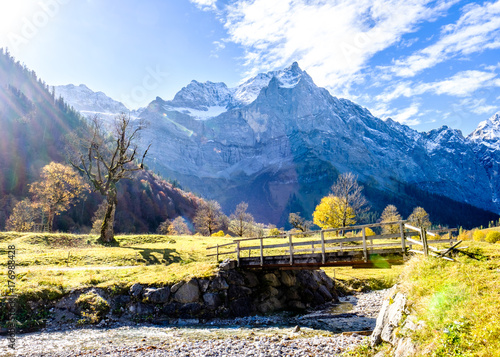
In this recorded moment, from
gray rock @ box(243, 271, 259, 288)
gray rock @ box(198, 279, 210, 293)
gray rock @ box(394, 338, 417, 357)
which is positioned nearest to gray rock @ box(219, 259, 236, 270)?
gray rock @ box(243, 271, 259, 288)

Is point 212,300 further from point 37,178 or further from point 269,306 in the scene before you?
point 37,178

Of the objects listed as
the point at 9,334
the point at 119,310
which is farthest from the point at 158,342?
the point at 9,334

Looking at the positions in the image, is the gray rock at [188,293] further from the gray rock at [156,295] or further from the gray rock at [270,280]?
the gray rock at [270,280]

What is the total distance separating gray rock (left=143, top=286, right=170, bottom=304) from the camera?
2230 cm

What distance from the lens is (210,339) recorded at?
55.7ft

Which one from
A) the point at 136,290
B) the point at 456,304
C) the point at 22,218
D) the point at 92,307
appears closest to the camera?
the point at 456,304

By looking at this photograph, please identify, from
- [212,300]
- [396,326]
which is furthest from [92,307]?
[396,326]

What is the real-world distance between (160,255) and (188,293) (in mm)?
12540

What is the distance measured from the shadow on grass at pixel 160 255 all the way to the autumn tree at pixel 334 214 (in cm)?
3685

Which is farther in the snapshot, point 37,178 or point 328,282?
point 37,178

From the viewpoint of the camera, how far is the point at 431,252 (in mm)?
14312

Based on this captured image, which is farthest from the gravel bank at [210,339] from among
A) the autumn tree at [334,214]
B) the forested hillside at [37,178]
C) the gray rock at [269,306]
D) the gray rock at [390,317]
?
the forested hillside at [37,178]

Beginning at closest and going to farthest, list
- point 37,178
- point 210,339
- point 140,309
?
1. point 210,339
2. point 140,309
3. point 37,178

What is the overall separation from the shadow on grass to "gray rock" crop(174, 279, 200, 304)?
931 cm
